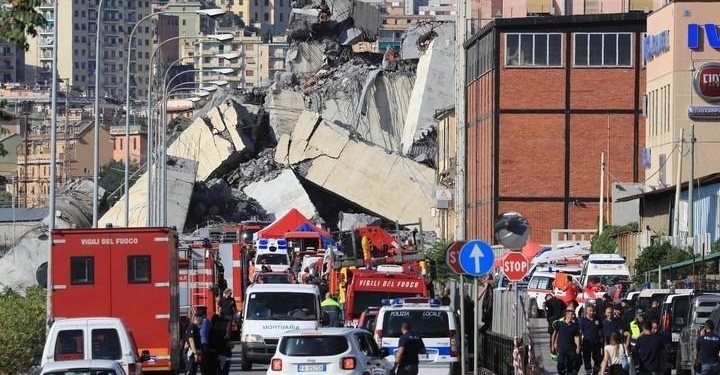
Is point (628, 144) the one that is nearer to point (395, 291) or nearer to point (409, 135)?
point (409, 135)

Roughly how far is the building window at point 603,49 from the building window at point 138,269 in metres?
57.9

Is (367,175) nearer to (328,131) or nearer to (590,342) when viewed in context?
(328,131)

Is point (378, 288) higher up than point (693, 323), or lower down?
higher up

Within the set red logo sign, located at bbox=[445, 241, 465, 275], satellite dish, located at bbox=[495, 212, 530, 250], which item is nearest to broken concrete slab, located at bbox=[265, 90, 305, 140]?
red logo sign, located at bbox=[445, 241, 465, 275]

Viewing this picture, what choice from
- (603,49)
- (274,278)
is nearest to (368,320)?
(274,278)

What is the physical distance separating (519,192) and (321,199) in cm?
2742

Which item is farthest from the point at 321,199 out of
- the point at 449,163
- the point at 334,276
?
the point at 334,276

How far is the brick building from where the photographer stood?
8856 cm

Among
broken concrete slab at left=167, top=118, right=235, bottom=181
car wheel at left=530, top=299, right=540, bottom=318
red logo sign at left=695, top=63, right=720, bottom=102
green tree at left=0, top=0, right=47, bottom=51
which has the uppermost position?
red logo sign at left=695, top=63, right=720, bottom=102

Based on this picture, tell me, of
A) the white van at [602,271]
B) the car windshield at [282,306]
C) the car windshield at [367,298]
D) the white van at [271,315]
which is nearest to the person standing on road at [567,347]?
the white van at [271,315]

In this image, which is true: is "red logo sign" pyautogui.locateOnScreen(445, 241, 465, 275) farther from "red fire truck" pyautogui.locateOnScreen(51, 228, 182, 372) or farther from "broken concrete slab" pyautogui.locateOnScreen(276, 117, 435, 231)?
"broken concrete slab" pyautogui.locateOnScreen(276, 117, 435, 231)

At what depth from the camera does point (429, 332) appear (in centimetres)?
3212

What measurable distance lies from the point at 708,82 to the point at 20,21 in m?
54.7

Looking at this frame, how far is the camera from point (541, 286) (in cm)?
5247
